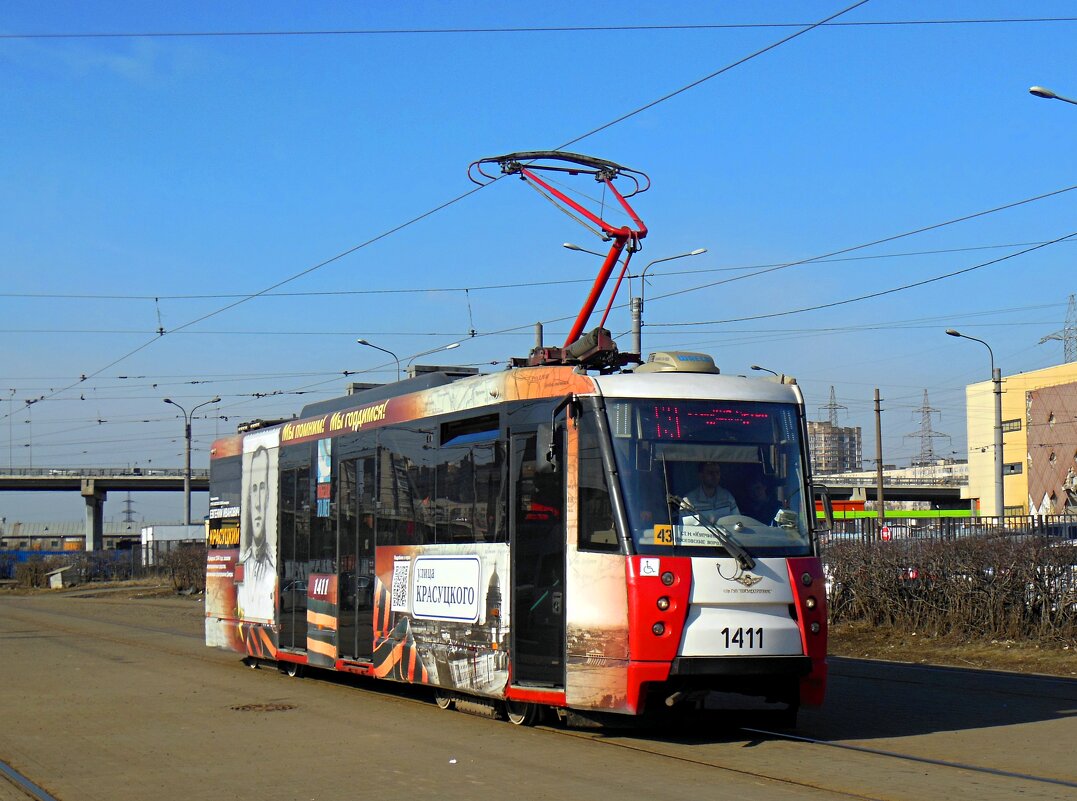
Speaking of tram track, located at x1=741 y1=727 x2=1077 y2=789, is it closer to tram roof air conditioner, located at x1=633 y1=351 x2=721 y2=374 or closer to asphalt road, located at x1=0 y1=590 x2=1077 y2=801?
asphalt road, located at x1=0 y1=590 x2=1077 y2=801

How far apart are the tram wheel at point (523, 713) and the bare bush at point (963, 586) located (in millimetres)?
9511

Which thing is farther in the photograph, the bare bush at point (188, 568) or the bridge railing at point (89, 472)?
the bridge railing at point (89, 472)

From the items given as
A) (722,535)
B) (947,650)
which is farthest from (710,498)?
(947,650)

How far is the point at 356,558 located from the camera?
1481 centimetres

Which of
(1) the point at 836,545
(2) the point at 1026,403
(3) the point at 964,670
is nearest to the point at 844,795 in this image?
(3) the point at 964,670

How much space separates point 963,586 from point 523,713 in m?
9.92

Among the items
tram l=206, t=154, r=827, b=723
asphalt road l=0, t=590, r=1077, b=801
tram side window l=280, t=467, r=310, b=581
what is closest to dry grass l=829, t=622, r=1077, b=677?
asphalt road l=0, t=590, r=1077, b=801

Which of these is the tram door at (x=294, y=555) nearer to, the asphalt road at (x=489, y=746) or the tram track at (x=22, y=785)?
the asphalt road at (x=489, y=746)

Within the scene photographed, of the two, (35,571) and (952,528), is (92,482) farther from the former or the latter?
(952,528)

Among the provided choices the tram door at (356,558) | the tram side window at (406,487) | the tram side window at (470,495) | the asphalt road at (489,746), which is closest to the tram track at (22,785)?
the asphalt road at (489,746)

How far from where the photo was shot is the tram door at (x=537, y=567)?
11.1 m

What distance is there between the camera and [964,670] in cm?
1689

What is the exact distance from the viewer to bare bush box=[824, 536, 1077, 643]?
18.3 metres

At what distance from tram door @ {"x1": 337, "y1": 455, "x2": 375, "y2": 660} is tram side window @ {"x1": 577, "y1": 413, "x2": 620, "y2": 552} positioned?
417 cm
